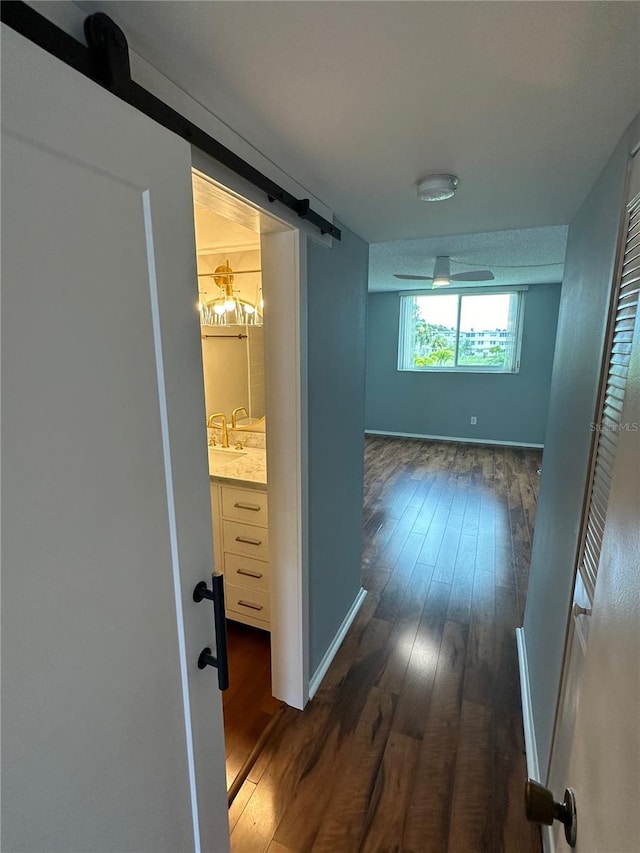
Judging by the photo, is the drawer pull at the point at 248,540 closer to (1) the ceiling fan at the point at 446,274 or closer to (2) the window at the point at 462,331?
(1) the ceiling fan at the point at 446,274

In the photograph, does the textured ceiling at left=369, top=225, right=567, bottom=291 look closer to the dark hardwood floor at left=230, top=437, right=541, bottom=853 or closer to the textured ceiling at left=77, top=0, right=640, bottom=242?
the textured ceiling at left=77, top=0, right=640, bottom=242

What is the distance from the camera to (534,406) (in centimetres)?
592

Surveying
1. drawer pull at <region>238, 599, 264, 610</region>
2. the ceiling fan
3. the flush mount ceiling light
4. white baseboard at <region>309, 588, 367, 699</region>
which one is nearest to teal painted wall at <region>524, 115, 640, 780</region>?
the flush mount ceiling light

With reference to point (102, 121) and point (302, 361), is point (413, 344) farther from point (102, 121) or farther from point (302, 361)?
point (102, 121)

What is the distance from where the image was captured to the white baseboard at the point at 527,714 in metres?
1.51

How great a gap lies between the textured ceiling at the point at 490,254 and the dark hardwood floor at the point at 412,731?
245 cm

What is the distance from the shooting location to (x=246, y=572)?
2.19 metres

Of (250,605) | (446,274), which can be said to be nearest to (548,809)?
(250,605)

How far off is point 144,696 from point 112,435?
0.54 m

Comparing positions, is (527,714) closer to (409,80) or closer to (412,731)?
(412,731)

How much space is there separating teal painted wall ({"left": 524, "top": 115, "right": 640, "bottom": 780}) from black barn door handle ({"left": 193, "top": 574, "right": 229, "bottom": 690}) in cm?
105

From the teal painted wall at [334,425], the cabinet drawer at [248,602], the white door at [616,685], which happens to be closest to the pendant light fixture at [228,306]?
the teal painted wall at [334,425]

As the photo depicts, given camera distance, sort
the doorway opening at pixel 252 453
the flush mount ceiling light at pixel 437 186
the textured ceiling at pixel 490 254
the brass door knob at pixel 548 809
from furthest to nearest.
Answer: the textured ceiling at pixel 490 254, the doorway opening at pixel 252 453, the flush mount ceiling light at pixel 437 186, the brass door knob at pixel 548 809

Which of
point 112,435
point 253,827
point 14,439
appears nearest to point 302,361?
point 112,435
